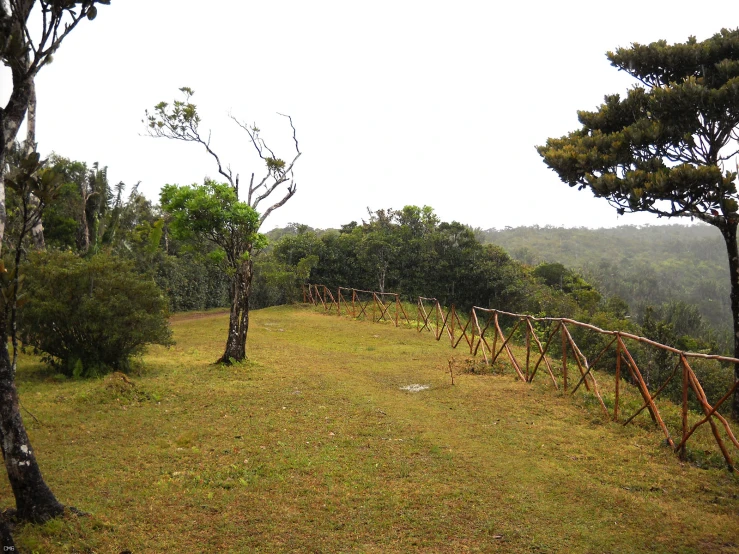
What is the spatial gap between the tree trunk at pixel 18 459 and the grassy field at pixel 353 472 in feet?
0.57

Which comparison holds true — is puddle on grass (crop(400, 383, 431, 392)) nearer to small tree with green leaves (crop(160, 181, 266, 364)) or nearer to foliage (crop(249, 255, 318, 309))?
small tree with green leaves (crop(160, 181, 266, 364))

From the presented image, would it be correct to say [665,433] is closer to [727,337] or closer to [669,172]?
[669,172]

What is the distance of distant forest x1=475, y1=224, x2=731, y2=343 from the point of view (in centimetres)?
5728

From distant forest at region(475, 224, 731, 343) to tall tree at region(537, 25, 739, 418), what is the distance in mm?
30343

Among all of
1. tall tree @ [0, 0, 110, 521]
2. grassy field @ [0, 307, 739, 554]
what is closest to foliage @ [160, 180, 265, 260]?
grassy field @ [0, 307, 739, 554]

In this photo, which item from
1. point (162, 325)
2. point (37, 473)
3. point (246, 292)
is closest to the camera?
point (37, 473)

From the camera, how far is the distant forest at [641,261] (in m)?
57.3

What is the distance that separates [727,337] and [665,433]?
3633cm

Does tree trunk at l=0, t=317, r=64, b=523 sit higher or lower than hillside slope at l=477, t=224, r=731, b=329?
lower

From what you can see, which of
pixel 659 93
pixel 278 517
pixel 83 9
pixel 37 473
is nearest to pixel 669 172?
pixel 659 93

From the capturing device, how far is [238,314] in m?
12.3

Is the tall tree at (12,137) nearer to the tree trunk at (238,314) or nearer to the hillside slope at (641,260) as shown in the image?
the tree trunk at (238,314)

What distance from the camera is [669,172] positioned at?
8.88 meters

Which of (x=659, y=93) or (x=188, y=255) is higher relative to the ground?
(x=659, y=93)
